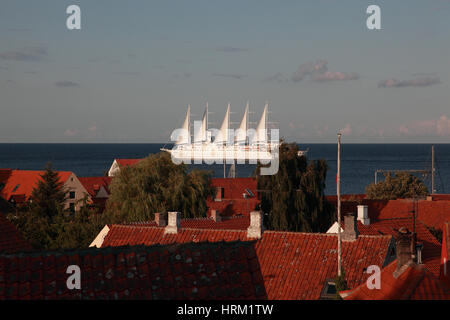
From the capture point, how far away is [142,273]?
1165 cm

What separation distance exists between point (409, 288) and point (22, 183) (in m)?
76.4

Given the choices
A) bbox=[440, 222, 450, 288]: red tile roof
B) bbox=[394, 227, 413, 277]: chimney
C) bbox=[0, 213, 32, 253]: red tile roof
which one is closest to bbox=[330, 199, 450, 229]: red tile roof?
bbox=[440, 222, 450, 288]: red tile roof

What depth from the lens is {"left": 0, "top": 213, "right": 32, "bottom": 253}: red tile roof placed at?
18.3 metres

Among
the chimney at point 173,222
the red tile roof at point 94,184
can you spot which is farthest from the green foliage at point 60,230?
the red tile roof at point 94,184

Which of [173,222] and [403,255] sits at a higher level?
[403,255]

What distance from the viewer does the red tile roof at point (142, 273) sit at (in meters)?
10.8

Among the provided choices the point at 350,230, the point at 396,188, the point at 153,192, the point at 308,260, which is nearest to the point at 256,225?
the point at 308,260

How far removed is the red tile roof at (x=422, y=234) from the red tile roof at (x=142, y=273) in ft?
59.9

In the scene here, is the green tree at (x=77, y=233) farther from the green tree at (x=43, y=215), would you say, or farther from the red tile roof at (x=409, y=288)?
the red tile roof at (x=409, y=288)

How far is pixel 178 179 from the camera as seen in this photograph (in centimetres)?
5806

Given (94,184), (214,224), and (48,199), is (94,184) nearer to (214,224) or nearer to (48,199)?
(48,199)

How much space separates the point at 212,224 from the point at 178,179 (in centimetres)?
2127
